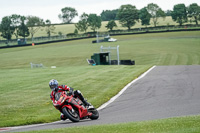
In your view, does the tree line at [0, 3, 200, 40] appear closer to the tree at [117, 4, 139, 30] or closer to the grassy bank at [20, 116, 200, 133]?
the tree at [117, 4, 139, 30]

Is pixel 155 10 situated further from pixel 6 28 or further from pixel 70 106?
pixel 70 106

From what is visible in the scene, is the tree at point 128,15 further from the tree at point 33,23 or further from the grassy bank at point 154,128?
the grassy bank at point 154,128

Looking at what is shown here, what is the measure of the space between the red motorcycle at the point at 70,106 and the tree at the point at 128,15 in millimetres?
141219

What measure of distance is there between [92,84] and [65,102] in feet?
35.6

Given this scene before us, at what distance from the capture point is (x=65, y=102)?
1130 cm

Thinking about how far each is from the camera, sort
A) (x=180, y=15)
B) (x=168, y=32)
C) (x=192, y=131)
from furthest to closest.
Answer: (x=180, y=15) < (x=168, y=32) < (x=192, y=131)

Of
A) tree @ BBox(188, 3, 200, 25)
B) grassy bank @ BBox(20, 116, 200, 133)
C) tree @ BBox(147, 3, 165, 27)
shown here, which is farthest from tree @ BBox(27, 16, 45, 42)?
grassy bank @ BBox(20, 116, 200, 133)

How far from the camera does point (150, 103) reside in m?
15.1

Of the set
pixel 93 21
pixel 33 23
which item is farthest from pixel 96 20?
pixel 33 23

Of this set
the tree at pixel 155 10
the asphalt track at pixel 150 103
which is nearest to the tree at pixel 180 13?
the tree at pixel 155 10

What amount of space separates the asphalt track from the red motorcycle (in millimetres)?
264

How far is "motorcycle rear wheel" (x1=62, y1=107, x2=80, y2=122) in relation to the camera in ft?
36.9

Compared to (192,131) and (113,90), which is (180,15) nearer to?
(113,90)

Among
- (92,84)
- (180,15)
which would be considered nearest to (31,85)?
(92,84)
